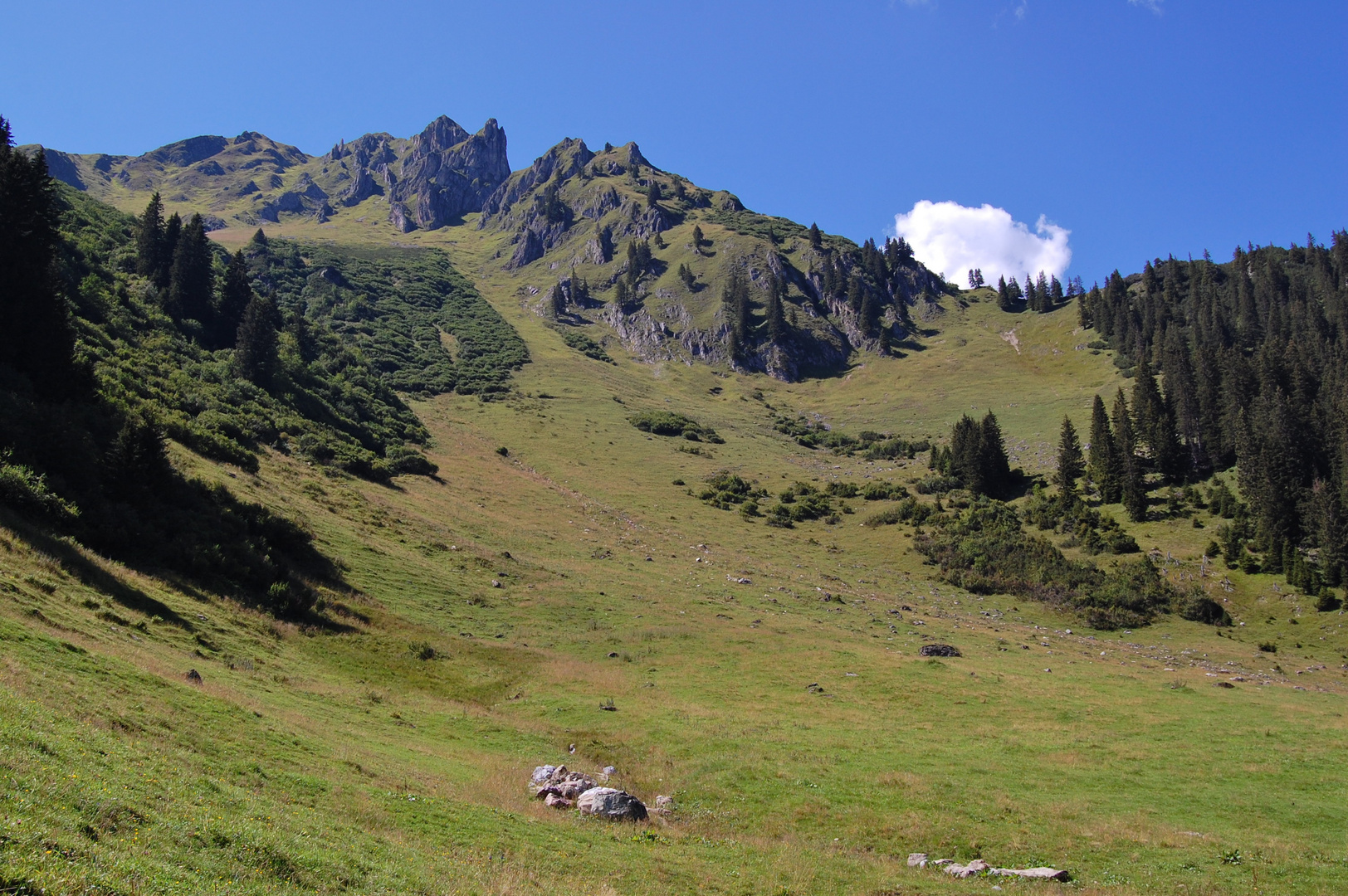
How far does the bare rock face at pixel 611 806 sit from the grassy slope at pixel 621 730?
0.88 meters

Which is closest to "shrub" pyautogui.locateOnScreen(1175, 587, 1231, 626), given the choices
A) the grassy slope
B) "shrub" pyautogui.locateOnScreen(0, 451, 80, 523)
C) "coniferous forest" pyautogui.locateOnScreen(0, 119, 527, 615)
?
the grassy slope

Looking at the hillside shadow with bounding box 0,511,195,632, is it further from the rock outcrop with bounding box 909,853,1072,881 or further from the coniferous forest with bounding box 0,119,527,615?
the rock outcrop with bounding box 909,853,1072,881

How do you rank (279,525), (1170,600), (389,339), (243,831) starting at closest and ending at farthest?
(243,831)
(279,525)
(1170,600)
(389,339)

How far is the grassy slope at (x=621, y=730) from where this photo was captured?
13117 mm

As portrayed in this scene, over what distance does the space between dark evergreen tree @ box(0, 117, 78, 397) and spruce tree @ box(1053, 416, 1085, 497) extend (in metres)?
103

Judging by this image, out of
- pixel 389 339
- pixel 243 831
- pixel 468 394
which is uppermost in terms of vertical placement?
pixel 389 339

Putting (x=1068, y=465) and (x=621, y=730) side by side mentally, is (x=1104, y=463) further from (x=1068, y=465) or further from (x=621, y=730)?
(x=621, y=730)

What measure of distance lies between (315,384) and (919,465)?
9764 cm

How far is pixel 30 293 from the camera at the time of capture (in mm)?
43156

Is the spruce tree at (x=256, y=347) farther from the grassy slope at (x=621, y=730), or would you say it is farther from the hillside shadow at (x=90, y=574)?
the hillside shadow at (x=90, y=574)

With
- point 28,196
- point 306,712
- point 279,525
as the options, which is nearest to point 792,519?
point 279,525

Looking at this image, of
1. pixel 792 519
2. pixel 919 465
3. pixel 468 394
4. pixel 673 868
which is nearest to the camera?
pixel 673 868

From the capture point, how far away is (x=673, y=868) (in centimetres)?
1731

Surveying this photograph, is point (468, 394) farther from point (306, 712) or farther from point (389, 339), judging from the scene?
point (306, 712)
